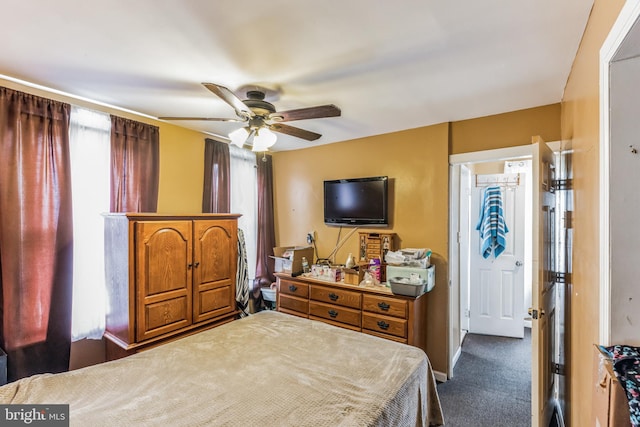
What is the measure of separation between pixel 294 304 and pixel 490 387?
2035mm

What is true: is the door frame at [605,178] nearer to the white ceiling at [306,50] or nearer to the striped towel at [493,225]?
the white ceiling at [306,50]

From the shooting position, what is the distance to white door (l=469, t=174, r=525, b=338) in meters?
3.79

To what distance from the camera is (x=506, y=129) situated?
2.56m

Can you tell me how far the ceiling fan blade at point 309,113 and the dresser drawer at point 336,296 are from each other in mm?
1765

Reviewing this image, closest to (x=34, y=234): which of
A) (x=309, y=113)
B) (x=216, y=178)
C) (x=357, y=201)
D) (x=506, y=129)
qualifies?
(x=216, y=178)

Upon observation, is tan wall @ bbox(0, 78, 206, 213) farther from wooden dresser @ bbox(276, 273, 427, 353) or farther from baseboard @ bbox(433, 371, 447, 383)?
baseboard @ bbox(433, 371, 447, 383)

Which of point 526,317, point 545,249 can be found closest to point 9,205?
point 545,249

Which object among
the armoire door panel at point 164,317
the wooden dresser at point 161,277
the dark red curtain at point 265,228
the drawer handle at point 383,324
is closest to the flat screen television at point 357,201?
the dark red curtain at point 265,228

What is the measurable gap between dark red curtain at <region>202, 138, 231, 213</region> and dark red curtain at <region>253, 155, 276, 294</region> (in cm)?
57

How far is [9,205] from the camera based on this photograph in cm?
203

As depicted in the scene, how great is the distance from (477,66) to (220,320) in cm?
302

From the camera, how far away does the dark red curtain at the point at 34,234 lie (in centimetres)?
202

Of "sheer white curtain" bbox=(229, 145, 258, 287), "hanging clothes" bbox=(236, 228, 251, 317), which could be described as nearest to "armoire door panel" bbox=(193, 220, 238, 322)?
"hanging clothes" bbox=(236, 228, 251, 317)

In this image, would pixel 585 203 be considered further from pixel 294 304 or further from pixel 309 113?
pixel 294 304
